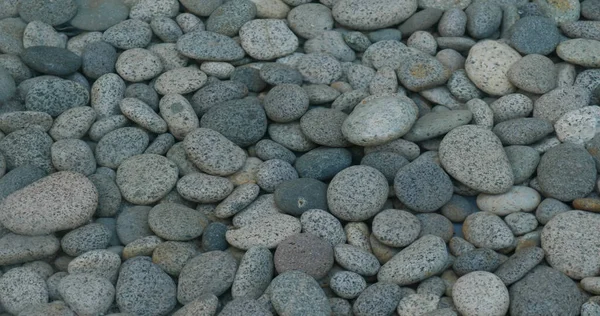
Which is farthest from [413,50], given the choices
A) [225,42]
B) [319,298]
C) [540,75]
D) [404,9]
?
[319,298]

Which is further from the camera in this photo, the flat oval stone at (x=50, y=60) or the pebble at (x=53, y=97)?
the flat oval stone at (x=50, y=60)

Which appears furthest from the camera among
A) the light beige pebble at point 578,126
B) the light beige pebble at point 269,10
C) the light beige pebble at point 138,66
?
the light beige pebble at point 269,10

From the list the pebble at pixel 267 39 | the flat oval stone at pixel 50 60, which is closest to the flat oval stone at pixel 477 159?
the pebble at pixel 267 39

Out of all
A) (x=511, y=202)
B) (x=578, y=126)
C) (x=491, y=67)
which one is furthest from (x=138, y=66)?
(x=578, y=126)

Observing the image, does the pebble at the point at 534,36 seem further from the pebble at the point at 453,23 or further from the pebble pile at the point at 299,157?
the pebble at the point at 453,23

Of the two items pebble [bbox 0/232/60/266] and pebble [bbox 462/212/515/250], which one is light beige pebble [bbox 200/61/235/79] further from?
pebble [bbox 462/212/515/250]

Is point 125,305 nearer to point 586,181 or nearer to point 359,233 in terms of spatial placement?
point 359,233

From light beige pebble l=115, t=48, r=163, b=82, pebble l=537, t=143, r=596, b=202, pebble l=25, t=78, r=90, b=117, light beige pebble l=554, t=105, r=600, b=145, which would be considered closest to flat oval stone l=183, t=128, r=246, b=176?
light beige pebble l=115, t=48, r=163, b=82

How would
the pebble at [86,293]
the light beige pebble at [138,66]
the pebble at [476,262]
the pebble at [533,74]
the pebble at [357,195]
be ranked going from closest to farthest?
the pebble at [86,293], the pebble at [476,262], the pebble at [357,195], the pebble at [533,74], the light beige pebble at [138,66]
